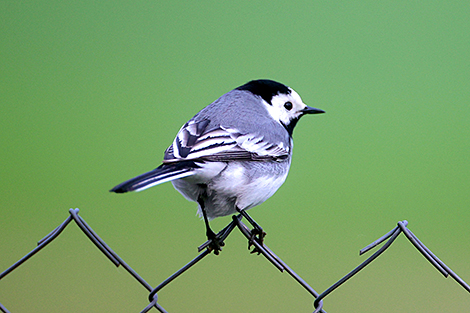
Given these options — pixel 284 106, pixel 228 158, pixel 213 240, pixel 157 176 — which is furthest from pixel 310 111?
pixel 157 176

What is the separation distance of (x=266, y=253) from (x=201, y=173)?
0.47m

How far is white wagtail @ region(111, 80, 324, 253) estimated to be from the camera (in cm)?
202

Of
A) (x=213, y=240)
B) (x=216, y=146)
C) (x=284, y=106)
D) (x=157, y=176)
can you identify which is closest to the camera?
(x=157, y=176)

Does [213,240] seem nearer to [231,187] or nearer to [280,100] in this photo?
[231,187]

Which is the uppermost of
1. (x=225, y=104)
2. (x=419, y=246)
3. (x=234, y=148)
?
(x=225, y=104)

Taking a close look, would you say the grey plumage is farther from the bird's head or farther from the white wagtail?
the bird's head

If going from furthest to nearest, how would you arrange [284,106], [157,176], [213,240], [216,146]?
1. [284,106]
2. [216,146]
3. [213,240]
4. [157,176]

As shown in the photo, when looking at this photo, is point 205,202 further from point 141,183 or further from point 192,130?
point 141,183

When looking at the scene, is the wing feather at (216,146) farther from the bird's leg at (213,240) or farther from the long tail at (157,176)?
the bird's leg at (213,240)

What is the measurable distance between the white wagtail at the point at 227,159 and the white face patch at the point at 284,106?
8.7 inches

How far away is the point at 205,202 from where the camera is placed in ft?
7.27

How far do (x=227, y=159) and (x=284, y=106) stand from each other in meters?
0.92

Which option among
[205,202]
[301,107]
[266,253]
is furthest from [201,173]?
[301,107]

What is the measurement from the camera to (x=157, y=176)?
1.65 meters
